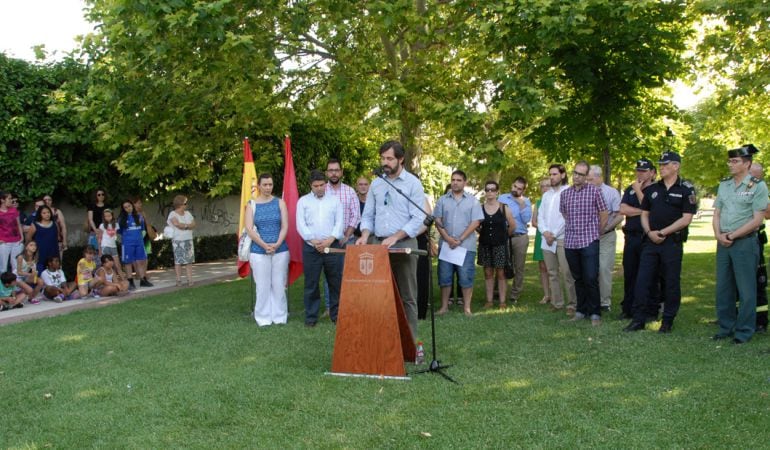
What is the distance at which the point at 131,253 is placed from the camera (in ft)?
45.2

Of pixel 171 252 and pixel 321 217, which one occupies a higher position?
pixel 321 217

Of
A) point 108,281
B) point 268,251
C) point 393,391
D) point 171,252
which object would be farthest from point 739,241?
point 171,252

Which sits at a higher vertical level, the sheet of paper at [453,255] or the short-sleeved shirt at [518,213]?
the short-sleeved shirt at [518,213]

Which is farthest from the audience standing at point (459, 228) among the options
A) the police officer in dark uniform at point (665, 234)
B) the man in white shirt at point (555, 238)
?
the police officer in dark uniform at point (665, 234)

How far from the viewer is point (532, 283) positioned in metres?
13.4

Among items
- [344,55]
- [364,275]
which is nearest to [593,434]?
[364,275]

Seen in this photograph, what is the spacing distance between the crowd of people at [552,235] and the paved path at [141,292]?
398cm

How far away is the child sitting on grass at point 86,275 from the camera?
41.0ft

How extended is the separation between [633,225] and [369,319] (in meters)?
4.25

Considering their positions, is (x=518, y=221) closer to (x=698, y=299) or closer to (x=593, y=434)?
(x=698, y=299)

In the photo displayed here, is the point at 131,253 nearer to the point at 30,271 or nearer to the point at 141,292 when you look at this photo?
the point at 141,292

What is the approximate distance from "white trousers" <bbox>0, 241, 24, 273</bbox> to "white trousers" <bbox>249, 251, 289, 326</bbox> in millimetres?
5462

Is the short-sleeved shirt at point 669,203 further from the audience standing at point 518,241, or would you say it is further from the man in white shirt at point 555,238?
the audience standing at point 518,241

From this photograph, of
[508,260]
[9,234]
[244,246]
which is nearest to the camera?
[244,246]
